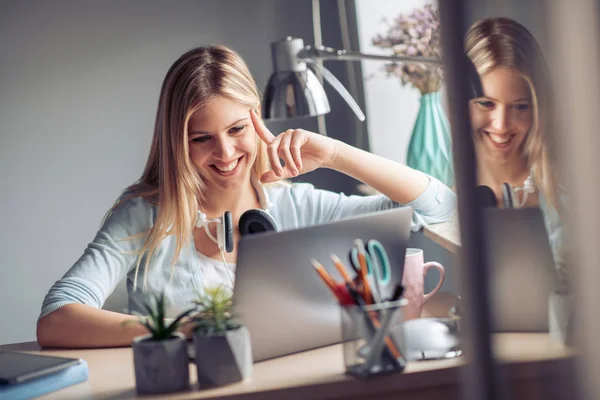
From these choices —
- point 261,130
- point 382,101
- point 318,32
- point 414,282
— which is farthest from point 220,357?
point 318,32

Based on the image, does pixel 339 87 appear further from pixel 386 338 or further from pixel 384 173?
pixel 386 338

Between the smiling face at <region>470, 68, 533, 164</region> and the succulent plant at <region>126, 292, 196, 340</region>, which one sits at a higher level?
the smiling face at <region>470, 68, 533, 164</region>

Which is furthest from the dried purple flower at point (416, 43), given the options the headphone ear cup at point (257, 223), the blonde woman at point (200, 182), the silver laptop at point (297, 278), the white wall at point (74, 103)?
the silver laptop at point (297, 278)

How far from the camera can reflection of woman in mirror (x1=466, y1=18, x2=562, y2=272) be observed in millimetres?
299

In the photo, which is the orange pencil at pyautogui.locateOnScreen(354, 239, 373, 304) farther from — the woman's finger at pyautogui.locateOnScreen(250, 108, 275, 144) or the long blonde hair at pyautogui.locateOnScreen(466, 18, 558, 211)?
the woman's finger at pyautogui.locateOnScreen(250, 108, 275, 144)

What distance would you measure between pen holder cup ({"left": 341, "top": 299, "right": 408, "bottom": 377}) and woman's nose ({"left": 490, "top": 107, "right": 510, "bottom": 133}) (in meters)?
0.47

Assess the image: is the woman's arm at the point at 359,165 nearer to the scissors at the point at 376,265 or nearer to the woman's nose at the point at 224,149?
the woman's nose at the point at 224,149

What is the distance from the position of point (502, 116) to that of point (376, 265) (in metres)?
0.53

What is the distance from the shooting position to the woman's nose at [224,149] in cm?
167

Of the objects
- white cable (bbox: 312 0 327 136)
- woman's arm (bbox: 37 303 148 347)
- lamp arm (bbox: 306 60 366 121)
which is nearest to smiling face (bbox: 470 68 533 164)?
woman's arm (bbox: 37 303 148 347)

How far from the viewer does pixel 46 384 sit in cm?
92

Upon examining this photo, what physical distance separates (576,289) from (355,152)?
141cm

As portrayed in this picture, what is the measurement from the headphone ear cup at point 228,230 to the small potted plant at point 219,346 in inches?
27.6

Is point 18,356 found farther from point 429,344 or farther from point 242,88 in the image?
point 242,88
